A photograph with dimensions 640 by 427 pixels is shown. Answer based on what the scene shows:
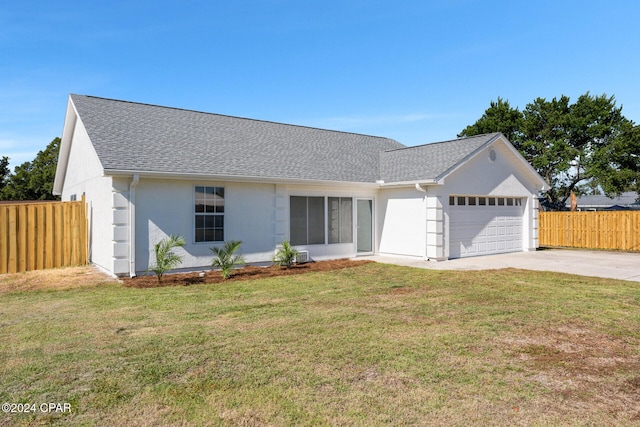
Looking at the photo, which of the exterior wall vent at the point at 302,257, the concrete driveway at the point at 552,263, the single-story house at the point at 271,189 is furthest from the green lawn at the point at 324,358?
the exterior wall vent at the point at 302,257

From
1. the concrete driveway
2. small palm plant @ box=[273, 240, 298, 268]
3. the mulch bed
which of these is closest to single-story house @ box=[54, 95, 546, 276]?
small palm plant @ box=[273, 240, 298, 268]

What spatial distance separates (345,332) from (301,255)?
26.9ft

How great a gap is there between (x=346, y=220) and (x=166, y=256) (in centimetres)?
704

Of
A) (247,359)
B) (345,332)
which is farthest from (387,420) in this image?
(345,332)

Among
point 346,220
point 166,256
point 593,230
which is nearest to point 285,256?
point 346,220

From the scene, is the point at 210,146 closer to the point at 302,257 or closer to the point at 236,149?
the point at 236,149

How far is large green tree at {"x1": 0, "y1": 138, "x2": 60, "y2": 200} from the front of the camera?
33.7m

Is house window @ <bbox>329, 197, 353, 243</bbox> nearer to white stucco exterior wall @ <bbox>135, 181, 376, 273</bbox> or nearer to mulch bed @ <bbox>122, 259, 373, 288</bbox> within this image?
white stucco exterior wall @ <bbox>135, 181, 376, 273</bbox>

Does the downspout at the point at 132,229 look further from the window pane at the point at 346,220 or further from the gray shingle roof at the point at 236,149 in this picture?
the window pane at the point at 346,220

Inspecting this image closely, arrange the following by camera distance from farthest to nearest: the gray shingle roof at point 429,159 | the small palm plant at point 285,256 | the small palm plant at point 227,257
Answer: the gray shingle roof at point 429,159 → the small palm plant at point 285,256 → the small palm plant at point 227,257

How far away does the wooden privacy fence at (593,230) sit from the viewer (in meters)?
20.0

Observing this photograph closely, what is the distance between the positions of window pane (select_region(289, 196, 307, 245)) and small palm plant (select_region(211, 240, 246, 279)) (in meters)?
2.21

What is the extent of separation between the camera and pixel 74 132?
15.8 metres

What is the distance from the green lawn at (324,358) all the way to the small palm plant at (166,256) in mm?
1648
